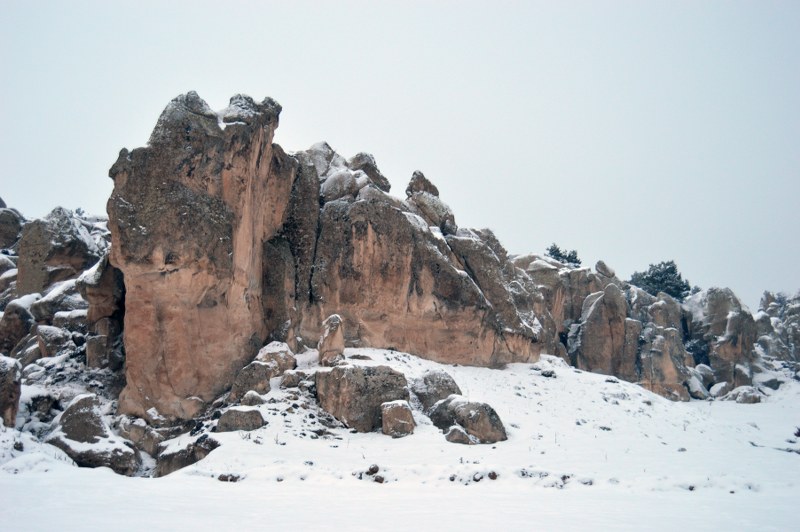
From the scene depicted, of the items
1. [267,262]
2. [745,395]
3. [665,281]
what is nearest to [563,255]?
[665,281]

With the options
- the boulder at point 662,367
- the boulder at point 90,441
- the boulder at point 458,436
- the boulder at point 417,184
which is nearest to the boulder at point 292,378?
the boulder at point 90,441

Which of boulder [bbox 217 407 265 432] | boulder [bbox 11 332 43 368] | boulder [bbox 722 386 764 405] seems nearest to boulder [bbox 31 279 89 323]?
boulder [bbox 11 332 43 368]

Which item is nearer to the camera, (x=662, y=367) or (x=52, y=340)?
(x=52, y=340)

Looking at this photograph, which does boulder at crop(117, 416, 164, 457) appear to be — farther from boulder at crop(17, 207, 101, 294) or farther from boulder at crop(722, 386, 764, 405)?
boulder at crop(722, 386, 764, 405)

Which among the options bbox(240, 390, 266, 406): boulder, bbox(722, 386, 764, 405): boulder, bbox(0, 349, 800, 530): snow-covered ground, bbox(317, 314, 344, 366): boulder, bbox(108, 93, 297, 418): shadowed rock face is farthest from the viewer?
bbox(722, 386, 764, 405): boulder

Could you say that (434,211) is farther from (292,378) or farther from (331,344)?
(292,378)

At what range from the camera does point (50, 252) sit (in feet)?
88.4

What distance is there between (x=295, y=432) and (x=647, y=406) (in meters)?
14.6

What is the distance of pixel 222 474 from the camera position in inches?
500

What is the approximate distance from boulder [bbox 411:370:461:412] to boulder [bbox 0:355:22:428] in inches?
453

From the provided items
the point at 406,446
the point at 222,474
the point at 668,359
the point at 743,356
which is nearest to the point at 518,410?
the point at 406,446

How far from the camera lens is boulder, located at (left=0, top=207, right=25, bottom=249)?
36.5m

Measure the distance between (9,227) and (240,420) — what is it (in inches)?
1176

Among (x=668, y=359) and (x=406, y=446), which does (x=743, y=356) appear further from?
(x=406, y=446)
